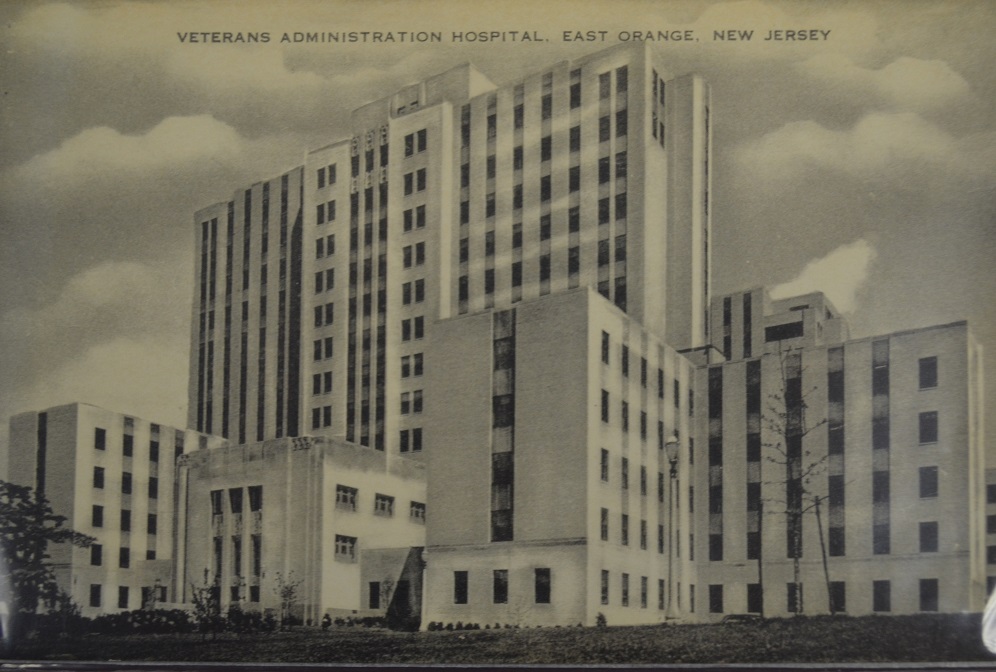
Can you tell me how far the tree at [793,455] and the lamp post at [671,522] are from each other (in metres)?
0.70

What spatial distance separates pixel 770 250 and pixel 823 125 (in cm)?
102

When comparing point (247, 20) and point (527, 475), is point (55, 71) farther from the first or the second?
point (527, 475)

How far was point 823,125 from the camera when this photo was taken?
938cm

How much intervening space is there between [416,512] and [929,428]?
12.5 ft

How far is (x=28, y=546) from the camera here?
9766 mm

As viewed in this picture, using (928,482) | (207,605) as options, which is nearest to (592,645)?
(928,482)

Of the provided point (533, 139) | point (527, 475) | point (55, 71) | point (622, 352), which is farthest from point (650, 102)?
point (55, 71)

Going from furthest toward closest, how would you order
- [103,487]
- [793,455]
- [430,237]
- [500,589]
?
[430,237], [103,487], [500,589], [793,455]

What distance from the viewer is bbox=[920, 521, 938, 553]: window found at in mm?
8852

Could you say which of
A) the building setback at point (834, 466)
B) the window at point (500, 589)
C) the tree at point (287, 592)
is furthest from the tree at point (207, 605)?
the building setback at point (834, 466)

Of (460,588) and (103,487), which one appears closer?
(460,588)

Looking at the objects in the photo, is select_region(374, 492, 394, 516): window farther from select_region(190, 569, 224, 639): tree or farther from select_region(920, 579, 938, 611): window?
select_region(920, 579, 938, 611): window

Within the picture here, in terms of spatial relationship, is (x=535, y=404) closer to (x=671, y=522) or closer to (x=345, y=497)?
(x=671, y=522)

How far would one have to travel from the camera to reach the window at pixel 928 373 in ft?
29.5
